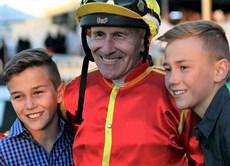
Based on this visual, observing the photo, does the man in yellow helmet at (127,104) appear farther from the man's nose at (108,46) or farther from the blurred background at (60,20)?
the blurred background at (60,20)

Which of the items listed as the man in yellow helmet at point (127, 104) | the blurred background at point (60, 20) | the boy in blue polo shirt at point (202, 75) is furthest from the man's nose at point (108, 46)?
the blurred background at point (60, 20)

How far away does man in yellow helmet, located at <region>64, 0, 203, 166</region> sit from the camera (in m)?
2.76

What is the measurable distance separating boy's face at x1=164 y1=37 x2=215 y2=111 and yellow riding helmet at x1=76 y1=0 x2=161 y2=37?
330mm

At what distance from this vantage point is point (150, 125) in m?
2.78

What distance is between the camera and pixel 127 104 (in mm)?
2877

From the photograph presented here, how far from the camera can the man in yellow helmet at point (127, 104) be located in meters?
2.76

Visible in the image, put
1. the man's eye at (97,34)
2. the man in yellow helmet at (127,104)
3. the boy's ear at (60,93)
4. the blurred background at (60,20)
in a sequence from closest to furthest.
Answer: the man in yellow helmet at (127,104) < the man's eye at (97,34) < the boy's ear at (60,93) < the blurred background at (60,20)

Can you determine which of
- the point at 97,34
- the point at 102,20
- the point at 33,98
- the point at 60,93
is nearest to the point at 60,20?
the point at 60,93

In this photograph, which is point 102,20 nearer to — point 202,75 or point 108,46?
point 108,46

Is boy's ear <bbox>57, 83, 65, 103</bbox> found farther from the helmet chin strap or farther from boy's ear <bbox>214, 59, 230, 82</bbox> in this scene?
boy's ear <bbox>214, 59, 230, 82</bbox>

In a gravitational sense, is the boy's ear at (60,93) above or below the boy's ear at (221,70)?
below

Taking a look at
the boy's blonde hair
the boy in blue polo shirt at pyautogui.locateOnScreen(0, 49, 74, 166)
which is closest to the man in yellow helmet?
the boy in blue polo shirt at pyautogui.locateOnScreen(0, 49, 74, 166)

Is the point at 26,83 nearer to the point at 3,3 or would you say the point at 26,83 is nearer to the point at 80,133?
the point at 80,133

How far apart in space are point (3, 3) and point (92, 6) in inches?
425
